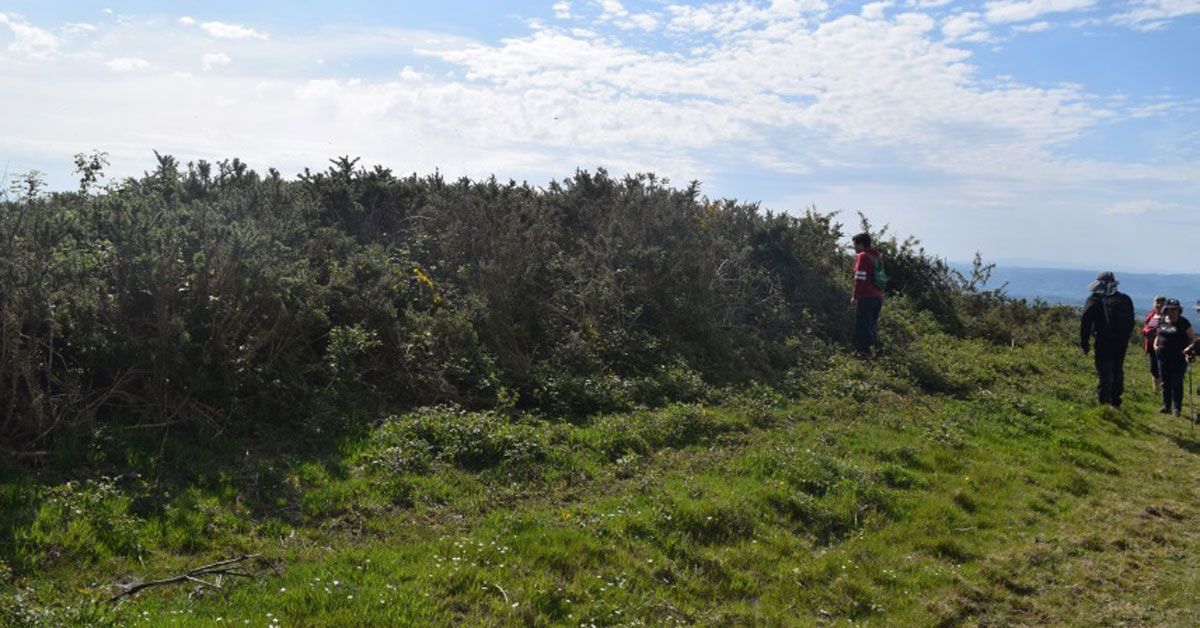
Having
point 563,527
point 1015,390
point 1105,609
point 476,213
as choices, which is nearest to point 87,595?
point 563,527

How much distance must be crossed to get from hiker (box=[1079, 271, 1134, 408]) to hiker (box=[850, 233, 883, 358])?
3072mm

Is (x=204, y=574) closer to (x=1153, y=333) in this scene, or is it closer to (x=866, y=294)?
(x=866, y=294)

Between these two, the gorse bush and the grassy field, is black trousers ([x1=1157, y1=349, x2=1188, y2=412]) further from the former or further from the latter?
the gorse bush

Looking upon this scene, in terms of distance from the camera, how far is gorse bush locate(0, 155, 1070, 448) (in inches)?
277

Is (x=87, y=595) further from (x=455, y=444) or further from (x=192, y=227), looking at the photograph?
(x=192, y=227)

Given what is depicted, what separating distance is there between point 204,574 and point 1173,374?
44.1ft

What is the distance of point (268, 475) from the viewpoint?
6.50 m

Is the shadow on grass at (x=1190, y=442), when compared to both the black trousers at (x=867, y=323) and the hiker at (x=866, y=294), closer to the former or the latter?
the hiker at (x=866, y=294)

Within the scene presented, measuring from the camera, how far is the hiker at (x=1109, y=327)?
12.3 meters

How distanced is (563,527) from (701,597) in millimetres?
1133

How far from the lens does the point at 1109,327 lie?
1234cm

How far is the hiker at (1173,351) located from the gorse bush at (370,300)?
4.94 meters

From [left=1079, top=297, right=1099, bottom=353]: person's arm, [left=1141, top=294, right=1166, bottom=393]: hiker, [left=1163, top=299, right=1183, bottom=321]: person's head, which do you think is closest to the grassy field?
[left=1079, top=297, right=1099, bottom=353]: person's arm

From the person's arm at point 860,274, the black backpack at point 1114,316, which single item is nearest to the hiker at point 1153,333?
the black backpack at point 1114,316
